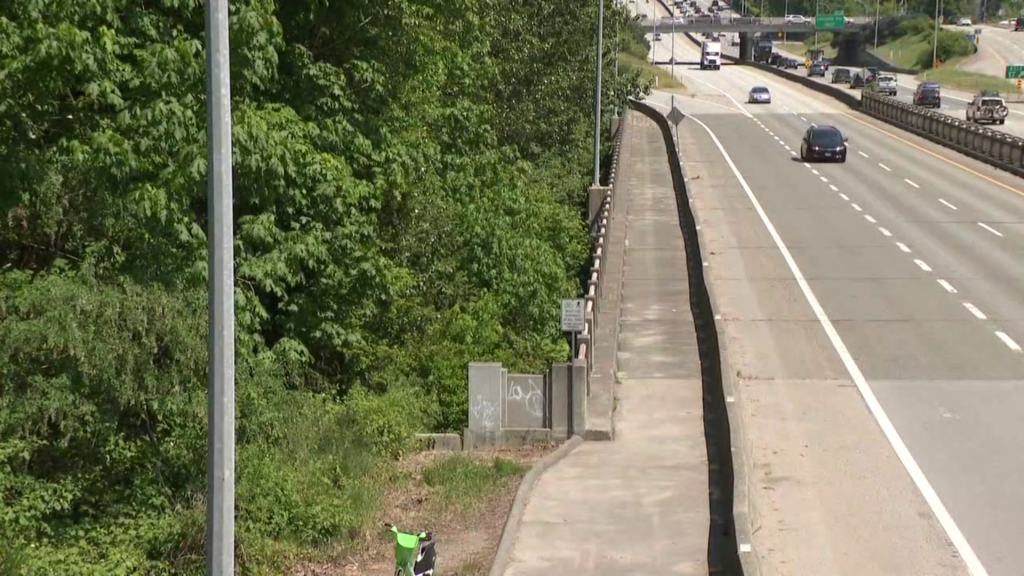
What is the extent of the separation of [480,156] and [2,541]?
18945 millimetres

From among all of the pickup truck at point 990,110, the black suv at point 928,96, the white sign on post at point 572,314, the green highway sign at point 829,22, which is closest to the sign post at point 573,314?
the white sign on post at point 572,314

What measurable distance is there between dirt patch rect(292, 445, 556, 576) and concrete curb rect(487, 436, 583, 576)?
186 millimetres

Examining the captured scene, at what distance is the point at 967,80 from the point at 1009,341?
98496 millimetres

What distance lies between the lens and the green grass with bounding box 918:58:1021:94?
108 m

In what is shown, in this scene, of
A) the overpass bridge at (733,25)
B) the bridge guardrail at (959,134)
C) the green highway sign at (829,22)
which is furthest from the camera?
the green highway sign at (829,22)

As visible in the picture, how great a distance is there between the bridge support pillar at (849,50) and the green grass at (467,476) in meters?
141

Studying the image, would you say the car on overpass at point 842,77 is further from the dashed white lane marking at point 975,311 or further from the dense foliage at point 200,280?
the dense foliage at point 200,280

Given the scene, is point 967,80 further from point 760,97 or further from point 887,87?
point 760,97

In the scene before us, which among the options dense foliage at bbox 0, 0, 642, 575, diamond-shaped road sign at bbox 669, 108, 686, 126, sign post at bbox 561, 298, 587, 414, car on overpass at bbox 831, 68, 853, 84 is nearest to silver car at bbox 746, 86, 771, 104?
car on overpass at bbox 831, 68, 853, 84

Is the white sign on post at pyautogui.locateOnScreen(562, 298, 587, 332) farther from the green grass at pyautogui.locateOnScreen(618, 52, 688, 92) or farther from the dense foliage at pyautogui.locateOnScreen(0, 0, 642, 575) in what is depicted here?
the green grass at pyautogui.locateOnScreen(618, 52, 688, 92)

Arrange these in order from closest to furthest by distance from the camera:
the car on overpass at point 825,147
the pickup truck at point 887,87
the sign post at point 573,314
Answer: the sign post at point 573,314, the car on overpass at point 825,147, the pickup truck at point 887,87

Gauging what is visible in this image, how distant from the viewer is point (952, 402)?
18.3 meters

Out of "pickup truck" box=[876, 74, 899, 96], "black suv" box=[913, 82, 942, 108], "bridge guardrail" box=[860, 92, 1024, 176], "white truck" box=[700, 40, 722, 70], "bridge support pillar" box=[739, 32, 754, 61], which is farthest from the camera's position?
"bridge support pillar" box=[739, 32, 754, 61]

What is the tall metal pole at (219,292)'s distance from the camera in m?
8.24
